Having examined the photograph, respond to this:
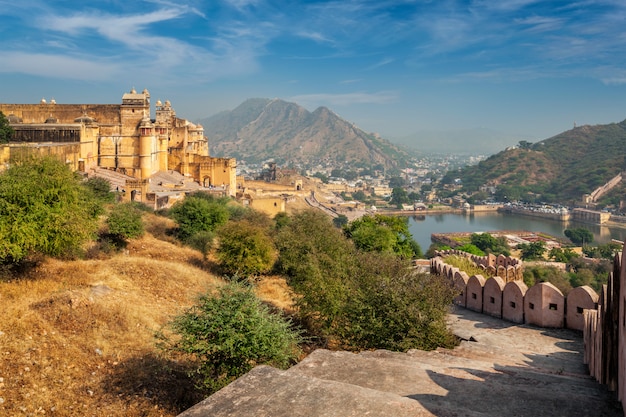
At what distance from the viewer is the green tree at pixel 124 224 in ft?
52.0

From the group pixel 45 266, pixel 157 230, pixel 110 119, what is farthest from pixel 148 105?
pixel 45 266

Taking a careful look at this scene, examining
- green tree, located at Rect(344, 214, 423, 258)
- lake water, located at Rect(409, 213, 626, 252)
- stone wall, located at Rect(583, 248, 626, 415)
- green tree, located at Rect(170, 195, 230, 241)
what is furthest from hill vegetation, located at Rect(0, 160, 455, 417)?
lake water, located at Rect(409, 213, 626, 252)

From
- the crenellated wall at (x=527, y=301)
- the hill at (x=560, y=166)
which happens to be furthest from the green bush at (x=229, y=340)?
the hill at (x=560, y=166)

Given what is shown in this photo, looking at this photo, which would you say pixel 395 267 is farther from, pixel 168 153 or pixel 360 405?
pixel 168 153

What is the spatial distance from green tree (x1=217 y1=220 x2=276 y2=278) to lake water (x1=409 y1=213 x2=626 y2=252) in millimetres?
54295

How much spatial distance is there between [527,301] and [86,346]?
8.76m

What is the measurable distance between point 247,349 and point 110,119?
25784 millimetres

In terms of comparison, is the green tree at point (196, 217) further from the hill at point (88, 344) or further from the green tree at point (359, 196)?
the green tree at point (359, 196)

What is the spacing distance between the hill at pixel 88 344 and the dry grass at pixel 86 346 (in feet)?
0.04

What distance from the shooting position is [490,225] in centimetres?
9088

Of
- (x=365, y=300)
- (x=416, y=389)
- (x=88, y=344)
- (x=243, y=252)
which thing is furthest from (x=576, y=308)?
(x=243, y=252)

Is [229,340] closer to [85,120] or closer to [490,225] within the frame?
[85,120]

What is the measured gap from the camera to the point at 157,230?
20.2 m

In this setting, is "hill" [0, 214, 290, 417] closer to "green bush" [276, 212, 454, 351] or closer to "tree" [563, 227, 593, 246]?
"green bush" [276, 212, 454, 351]
